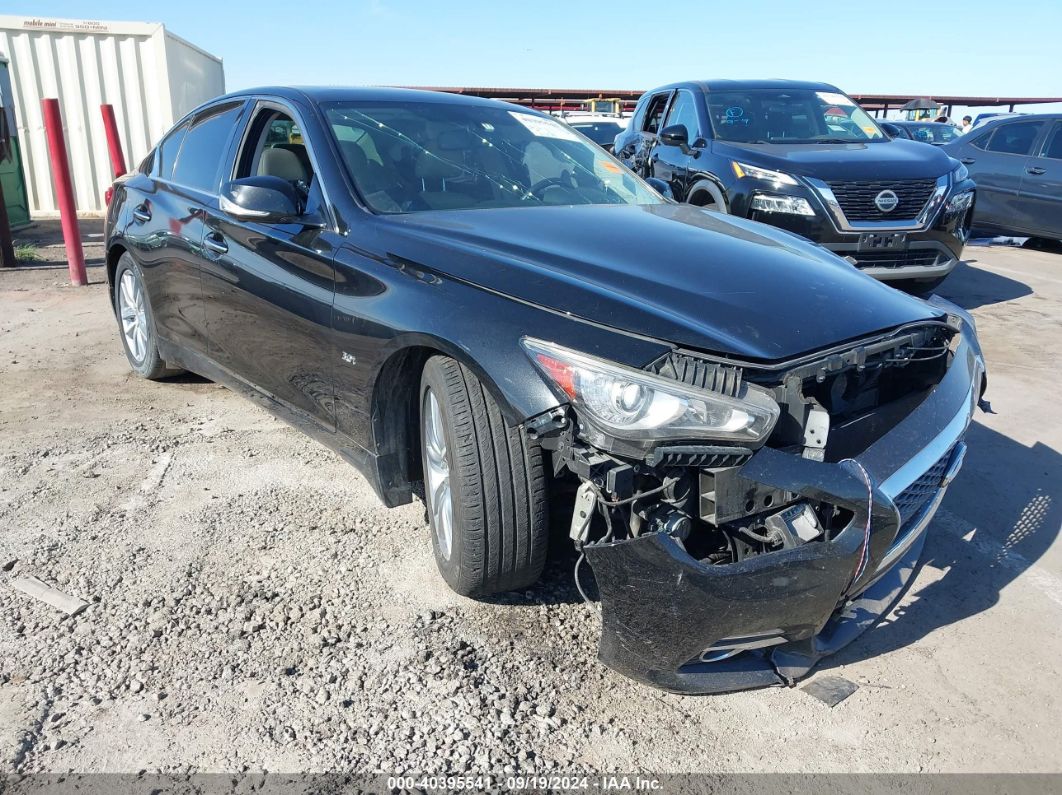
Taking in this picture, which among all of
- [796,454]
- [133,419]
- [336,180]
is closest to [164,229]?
[133,419]

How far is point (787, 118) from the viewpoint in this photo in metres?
7.02

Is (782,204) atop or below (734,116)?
below

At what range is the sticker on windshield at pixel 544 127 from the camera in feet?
12.7

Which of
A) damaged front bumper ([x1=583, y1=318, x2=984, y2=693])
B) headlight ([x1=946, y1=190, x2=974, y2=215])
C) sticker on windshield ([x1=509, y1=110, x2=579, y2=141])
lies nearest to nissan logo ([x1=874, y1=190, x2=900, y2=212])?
headlight ([x1=946, y1=190, x2=974, y2=215])

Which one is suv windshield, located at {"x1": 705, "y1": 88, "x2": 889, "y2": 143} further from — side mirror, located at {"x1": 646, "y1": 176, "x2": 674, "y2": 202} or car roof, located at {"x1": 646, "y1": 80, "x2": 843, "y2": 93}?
side mirror, located at {"x1": 646, "y1": 176, "x2": 674, "y2": 202}

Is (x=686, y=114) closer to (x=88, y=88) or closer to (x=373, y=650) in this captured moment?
(x=373, y=650)

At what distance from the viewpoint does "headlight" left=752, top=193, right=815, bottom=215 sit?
587cm

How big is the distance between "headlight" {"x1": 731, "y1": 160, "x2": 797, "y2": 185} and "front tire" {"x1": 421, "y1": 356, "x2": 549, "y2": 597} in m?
4.29

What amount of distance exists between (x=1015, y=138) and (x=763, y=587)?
31.7 feet

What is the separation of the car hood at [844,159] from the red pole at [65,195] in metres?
6.01

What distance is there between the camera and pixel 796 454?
2.05m

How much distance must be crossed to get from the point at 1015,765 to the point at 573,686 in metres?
1.13

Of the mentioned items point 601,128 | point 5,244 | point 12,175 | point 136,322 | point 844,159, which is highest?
point 844,159

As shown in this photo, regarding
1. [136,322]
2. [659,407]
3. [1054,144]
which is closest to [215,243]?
[136,322]
